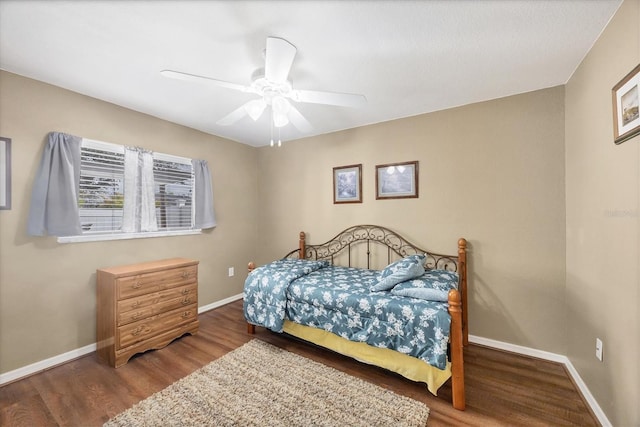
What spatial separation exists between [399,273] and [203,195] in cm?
271

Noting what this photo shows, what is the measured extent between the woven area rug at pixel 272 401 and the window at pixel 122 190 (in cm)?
176

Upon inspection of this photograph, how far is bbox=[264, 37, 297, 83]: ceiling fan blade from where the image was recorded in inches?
56.0

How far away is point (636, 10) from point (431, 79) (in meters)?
1.14

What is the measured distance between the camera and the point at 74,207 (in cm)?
233

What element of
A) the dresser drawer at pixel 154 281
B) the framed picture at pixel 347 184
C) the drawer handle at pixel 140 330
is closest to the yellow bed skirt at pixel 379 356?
the dresser drawer at pixel 154 281

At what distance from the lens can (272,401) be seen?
6.03ft

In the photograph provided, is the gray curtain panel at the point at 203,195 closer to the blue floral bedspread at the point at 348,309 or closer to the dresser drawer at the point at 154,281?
the dresser drawer at the point at 154,281

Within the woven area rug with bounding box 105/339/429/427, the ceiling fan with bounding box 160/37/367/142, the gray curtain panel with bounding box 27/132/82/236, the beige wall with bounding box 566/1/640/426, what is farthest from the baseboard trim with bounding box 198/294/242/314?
the beige wall with bounding box 566/1/640/426

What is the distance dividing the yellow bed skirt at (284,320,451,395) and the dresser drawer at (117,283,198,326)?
1.17 meters

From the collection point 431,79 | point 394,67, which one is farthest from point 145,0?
point 431,79

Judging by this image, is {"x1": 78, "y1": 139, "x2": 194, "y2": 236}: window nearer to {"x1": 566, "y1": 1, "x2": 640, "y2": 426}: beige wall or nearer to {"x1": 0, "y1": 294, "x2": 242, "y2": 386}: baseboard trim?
{"x1": 0, "y1": 294, "x2": 242, "y2": 386}: baseboard trim

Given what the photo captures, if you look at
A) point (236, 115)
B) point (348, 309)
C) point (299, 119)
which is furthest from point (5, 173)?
point (348, 309)

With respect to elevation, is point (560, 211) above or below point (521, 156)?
below

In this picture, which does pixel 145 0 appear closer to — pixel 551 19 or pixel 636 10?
pixel 551 19
